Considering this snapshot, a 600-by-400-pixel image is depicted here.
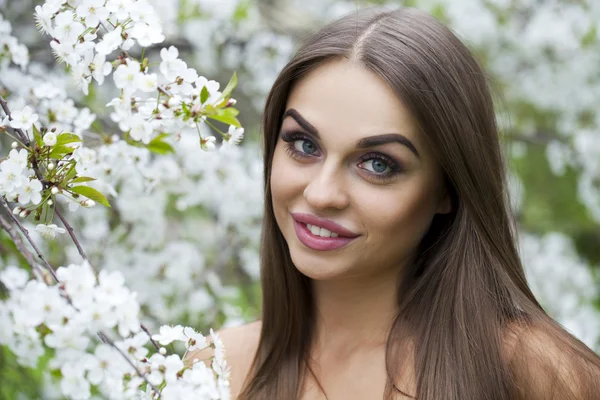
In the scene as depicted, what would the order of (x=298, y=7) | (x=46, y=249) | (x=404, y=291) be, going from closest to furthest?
(x=404, y=291)
(x=46, y=249)
(x=298, y=7)

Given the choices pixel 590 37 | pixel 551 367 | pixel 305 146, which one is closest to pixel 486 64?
pixel 590 37

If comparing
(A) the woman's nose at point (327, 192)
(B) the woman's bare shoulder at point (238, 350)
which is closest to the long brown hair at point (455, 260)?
(B) the woman's bare shoulder at point (238, 350)

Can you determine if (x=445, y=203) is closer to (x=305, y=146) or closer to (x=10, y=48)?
(x=305, y=146)

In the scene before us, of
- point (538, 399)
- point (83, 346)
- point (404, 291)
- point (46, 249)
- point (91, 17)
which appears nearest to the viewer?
point (83, 346)

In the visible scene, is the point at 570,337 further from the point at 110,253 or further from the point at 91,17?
the point at 110,253

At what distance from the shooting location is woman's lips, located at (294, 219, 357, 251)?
170 cm

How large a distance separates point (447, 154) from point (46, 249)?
5.36 ft

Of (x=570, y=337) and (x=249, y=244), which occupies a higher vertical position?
(x=570, y=337)

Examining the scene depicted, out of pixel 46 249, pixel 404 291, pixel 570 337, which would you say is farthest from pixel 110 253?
pixel 570 337

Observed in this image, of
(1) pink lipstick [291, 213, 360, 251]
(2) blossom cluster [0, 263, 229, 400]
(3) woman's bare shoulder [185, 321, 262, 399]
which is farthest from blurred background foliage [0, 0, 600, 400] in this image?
(2) blossom cluster [0, 263, 229, 400]

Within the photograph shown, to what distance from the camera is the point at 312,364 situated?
1974 mm

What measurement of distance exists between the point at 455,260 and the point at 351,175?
33 centimetres

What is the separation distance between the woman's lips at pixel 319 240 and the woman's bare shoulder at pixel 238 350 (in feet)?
1.69

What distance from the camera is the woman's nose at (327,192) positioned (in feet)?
5.41
